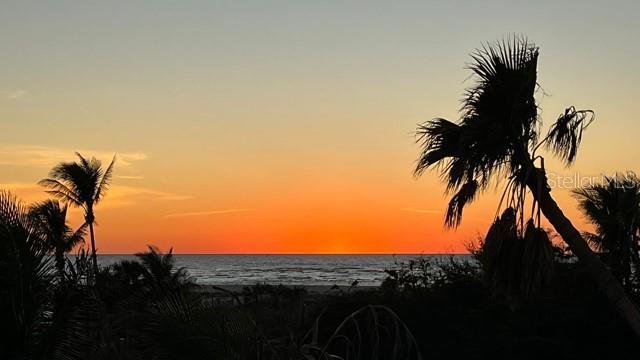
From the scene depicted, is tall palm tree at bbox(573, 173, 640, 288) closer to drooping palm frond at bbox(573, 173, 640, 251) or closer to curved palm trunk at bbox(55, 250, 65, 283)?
drooping palm frond at bbox(573, 173, 640, 251)

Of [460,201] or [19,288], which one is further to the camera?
[460,201]

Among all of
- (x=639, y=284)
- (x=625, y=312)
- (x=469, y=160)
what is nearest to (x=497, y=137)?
(x=469, y=160)

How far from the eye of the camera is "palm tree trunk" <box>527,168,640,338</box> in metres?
11.8

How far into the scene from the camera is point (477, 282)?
19.3 meters

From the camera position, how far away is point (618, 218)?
17.1 m

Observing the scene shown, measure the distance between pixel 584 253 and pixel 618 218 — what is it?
5.66 m

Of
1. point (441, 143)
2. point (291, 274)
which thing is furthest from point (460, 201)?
point (291, 274)

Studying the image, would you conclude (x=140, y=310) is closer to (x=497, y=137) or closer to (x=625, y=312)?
(x=497, y=137)

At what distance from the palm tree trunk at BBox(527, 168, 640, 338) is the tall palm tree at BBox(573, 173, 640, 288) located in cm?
533

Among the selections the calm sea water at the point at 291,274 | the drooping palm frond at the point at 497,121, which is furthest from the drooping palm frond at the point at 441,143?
the calm sea water at the point at 291,274

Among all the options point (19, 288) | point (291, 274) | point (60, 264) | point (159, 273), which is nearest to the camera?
point (19, 288)

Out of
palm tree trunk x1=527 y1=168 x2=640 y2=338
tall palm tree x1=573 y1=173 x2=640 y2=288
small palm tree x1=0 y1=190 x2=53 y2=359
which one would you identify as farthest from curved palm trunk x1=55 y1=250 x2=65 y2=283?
tall palm tree x1=573 y1=173 x2=640 y2=288

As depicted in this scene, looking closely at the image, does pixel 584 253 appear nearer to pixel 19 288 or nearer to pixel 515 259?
pixel 515 259

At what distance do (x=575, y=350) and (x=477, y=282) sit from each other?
10.8ft
